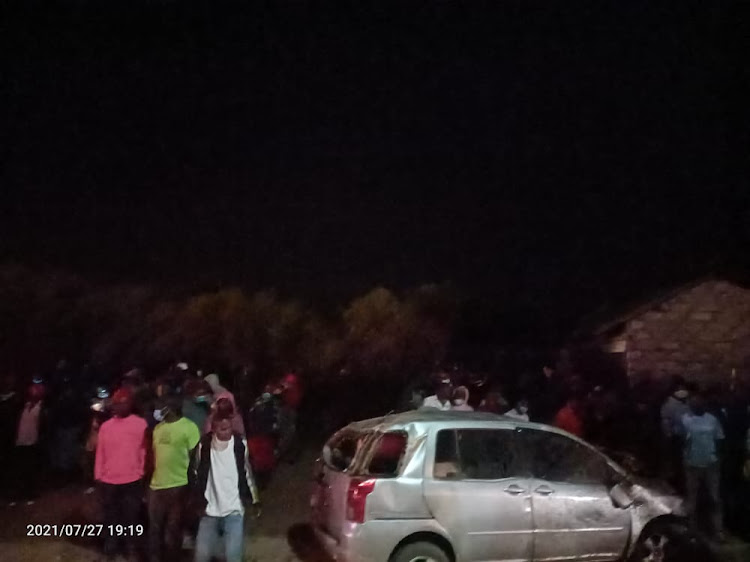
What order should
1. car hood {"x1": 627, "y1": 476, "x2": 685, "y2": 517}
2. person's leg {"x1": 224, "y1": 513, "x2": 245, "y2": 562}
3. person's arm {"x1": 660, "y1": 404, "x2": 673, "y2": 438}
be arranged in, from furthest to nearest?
1. person's arm {"x1": 660, "y1": 404, "x2": 673, "y2": 438}
2. car hood {"x1": 627, "y1": 476, "x2": 685, "y2": 517}
3. person's leg {"x1": 224, "y1": 513, "x2": 245, "y2": 562}

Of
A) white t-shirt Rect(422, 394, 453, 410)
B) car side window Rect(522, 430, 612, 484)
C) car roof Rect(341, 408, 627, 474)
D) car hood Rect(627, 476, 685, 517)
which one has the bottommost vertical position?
car hood Rect(627, 476, 685, 517)

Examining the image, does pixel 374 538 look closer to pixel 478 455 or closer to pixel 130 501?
pixel 478 455

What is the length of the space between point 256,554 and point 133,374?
3.30 m

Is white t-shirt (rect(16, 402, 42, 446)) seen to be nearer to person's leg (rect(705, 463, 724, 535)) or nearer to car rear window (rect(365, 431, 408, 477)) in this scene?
car rear window (rect(365, 431, 408, 477))

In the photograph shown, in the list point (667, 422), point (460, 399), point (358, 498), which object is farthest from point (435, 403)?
point (358, 498)

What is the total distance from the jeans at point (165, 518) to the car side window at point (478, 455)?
2374mm

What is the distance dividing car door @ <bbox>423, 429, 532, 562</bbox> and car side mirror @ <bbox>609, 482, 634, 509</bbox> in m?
0.79

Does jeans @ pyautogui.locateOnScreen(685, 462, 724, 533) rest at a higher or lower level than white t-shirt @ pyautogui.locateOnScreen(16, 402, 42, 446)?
lower

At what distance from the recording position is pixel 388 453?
6629mm

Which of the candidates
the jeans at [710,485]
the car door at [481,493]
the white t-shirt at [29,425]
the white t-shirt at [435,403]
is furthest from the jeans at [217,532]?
the white t-shirt at [29,425]

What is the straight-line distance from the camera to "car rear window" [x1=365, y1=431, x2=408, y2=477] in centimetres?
655

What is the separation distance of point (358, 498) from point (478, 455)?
1145 millimetres

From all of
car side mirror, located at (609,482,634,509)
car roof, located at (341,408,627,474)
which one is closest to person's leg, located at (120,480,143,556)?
car roof, located at (341,408,627,474)

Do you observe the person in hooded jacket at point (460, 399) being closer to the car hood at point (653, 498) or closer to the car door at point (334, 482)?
the car door at point (334, 482)
